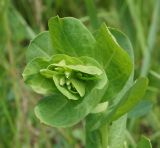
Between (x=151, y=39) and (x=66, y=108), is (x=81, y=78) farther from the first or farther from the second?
(x=151, y=39)

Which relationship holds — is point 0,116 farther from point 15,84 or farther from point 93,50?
point 93,50

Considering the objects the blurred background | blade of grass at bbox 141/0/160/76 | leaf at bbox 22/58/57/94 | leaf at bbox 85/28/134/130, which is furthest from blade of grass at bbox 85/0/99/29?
leaf at bbox 22/58/57/94

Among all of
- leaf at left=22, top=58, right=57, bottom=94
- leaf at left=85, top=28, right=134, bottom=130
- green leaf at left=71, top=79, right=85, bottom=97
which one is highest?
leaf at left=22, top=58, right=57, bottom=94

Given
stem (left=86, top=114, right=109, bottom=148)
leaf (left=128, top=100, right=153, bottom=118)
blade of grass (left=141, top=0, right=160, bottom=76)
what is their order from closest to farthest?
stem (left=86, top=114, right=109, bottom=148)
leaf (left=128, top=100, right=153, bottom=118)
blade of grass (left=141, top=0, right=160, bottom=76)

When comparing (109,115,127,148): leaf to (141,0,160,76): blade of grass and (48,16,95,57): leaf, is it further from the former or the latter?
(141,0,160,76): blade of grass

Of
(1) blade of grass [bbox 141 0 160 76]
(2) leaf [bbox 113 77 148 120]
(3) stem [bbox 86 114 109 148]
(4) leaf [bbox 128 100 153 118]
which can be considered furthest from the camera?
(1) blade of grass [bbox 141 0 160 76]

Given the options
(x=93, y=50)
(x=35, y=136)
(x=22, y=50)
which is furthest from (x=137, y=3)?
(x=93, y=50)

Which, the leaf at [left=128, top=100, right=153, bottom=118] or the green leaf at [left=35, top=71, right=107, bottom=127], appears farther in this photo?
the leaf at [left=128, top=100, right=153, bottom=118]

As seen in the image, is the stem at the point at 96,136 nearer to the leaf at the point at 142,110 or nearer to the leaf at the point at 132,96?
the leaf at the point at 132,96
